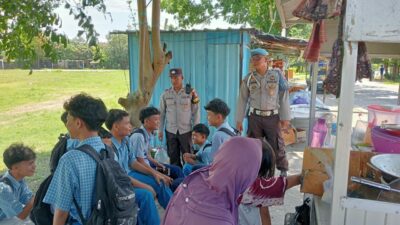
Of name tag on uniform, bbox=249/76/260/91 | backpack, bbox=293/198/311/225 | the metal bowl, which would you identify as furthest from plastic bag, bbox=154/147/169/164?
A: the metal bowl

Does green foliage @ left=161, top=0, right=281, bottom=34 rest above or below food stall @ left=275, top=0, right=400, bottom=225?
above

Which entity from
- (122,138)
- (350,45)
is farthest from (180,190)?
(122,138)

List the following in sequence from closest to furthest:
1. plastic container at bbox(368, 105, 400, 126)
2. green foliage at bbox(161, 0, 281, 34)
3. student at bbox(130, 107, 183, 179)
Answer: plastic container at bbox(368, 105, 400, 126) < student at bbox(130, 107, 183, 179) < green foliage at bbox(161, 0, 281, 34)

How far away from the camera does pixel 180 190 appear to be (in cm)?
161

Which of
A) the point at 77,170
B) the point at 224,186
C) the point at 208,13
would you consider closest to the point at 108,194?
the point at 77,170

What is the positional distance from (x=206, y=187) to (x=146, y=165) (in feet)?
7.48

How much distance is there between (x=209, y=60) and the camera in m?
6.56

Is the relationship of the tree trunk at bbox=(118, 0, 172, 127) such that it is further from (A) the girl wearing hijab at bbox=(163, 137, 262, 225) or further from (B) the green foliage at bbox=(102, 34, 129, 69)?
(A) the girl wearing hijab at bbox=(163, 137, 262, 225)

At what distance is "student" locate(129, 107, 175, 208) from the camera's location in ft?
11.8

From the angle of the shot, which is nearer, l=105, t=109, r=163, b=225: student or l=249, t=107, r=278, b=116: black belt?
l=105, t=109, r=163, b=225: student

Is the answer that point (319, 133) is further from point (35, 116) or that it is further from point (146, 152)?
point (35, 116)

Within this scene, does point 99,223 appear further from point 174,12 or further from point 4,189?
point 174,12

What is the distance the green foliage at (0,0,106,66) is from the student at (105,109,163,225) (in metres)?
0.73

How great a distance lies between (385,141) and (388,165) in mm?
406
